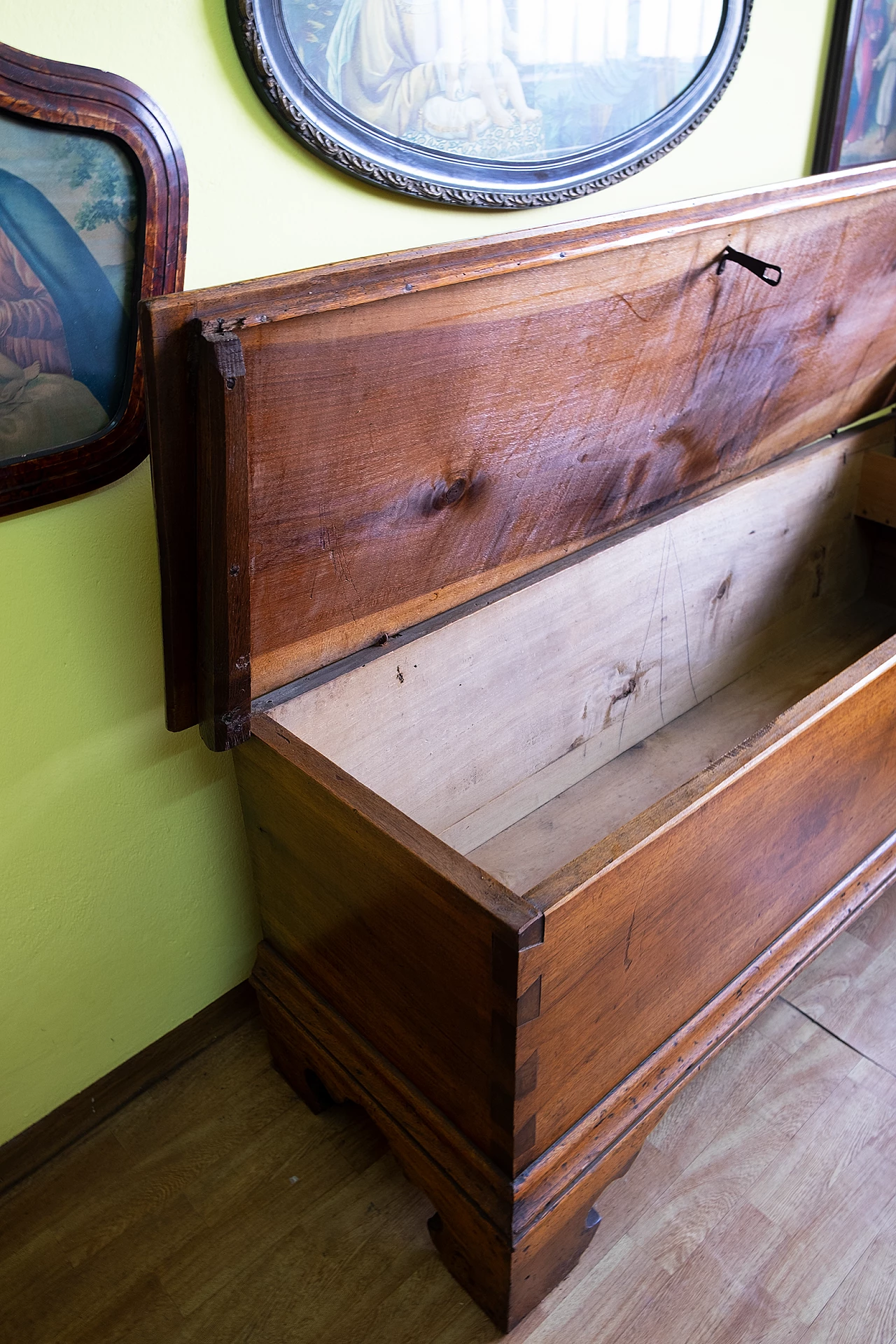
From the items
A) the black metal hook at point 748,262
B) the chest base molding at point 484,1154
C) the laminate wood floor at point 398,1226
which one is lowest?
the laminate wood floor at point 398,1226

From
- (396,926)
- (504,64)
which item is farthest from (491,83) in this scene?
(396,926)

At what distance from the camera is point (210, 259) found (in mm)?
1067

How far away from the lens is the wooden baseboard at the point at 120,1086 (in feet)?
4.31

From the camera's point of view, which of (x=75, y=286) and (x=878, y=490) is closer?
(x=75, y=286)

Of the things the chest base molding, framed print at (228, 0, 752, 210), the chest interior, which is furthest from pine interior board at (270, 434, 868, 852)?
framed print at (228, 0, 752, 210)

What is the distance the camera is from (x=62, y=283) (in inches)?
37.2

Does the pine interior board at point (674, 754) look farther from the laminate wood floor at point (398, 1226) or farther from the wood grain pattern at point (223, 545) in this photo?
the wood grain pattern at point (223, 545)

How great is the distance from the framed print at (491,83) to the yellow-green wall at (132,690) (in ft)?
0.12

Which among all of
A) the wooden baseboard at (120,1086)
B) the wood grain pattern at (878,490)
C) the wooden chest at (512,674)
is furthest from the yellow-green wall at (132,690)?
the wood grain pattern at (878,490)

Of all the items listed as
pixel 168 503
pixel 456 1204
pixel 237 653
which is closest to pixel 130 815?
pixel 237 653

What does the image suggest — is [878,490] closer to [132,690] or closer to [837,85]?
[837,85]

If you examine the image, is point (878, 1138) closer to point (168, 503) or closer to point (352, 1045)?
point (352, 1045)

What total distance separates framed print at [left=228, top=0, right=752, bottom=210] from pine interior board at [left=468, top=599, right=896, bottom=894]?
0.81 metres

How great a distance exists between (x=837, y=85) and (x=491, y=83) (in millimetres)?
820
